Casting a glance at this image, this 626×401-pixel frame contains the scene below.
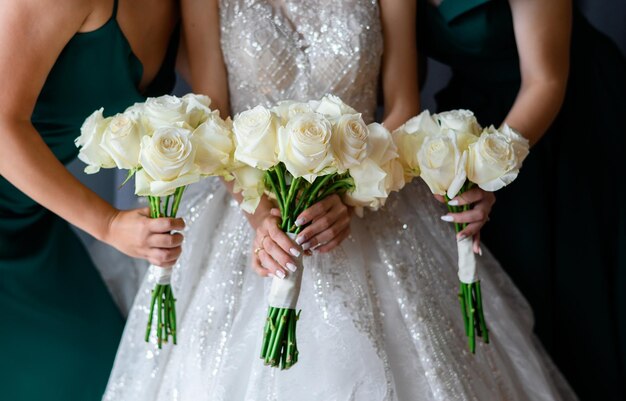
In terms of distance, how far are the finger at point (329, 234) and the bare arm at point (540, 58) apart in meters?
0.47

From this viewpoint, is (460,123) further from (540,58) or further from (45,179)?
(45,179)

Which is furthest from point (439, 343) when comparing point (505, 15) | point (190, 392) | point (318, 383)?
point (505, 15)

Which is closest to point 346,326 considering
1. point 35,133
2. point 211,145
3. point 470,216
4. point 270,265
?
point 270,265

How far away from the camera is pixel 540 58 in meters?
1.70

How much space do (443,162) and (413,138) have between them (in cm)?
8

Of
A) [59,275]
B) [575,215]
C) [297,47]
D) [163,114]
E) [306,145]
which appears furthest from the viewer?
[575,215]

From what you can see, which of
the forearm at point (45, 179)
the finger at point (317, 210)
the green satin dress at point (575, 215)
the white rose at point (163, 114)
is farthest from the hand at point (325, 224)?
the green satin dress at point (575, 215)

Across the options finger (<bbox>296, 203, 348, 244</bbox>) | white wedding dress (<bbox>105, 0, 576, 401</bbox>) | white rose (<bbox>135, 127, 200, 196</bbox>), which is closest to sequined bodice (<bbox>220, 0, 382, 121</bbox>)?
white wedding dress (<bbox>105, 0, 576, 401</bbox>)

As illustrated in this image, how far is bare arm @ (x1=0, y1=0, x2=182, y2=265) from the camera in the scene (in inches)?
54.1

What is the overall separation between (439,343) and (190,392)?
44 cm

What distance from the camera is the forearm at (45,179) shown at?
4.62ft

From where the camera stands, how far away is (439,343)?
1.47 meters

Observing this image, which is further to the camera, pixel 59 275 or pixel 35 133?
pixel 59 275

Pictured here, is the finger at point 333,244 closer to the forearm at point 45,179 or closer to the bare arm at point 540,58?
the forearm at point 45,179
